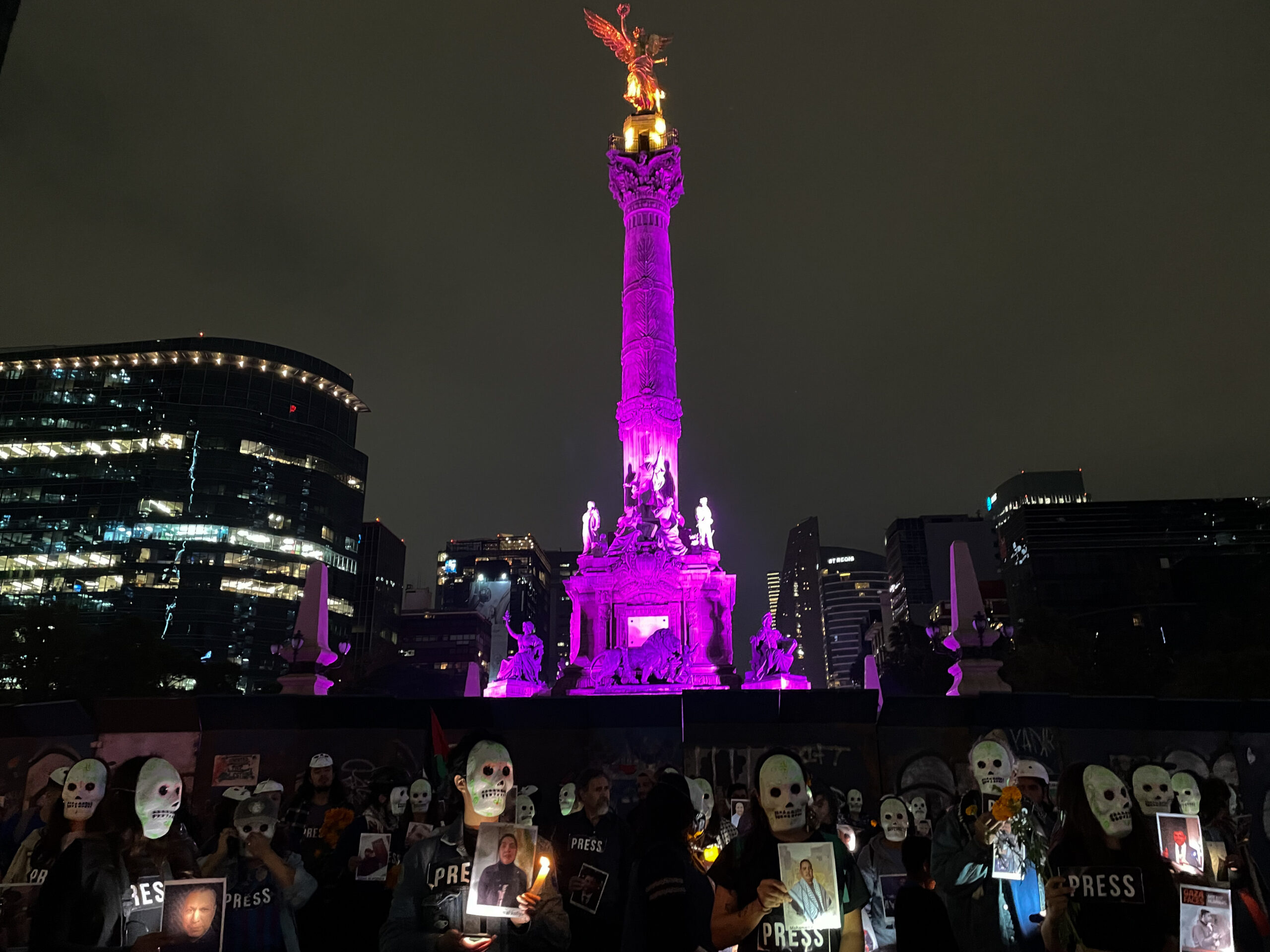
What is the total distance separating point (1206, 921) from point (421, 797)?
7922 millimetres

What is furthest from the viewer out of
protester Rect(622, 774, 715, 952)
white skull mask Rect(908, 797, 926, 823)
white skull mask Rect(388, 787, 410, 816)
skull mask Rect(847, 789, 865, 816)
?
skull mask Rect(847, 789, 865, 816)

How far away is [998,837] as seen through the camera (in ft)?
20.7

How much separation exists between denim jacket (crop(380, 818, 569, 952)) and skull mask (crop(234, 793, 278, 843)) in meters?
1.98

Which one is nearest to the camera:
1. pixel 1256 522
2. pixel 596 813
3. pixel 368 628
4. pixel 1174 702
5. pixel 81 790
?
pixel 81 790

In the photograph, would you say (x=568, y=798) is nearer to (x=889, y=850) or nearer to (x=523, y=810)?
(x=889, y=850)

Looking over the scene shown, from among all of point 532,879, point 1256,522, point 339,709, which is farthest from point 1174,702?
point 1256,522

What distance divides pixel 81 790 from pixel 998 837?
6.49 m

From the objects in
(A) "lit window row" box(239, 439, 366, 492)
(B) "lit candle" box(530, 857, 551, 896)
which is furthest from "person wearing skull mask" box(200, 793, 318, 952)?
(A) "lit window row" box(239, 439, 366, 492)

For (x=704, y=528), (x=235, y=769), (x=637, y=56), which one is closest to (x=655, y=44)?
(x=637, y=56)

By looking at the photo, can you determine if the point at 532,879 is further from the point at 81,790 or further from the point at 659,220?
the point at 659,220

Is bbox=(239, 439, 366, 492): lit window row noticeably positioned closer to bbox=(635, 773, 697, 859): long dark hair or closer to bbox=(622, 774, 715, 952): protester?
bbox=(635, 773, 697, 859): long dark hair

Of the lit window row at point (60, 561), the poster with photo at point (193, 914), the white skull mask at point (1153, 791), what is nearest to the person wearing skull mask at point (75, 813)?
the poster with photo at point (193, 914)

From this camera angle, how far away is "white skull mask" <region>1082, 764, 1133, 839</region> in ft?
19.4

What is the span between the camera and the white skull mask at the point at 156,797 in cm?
616
